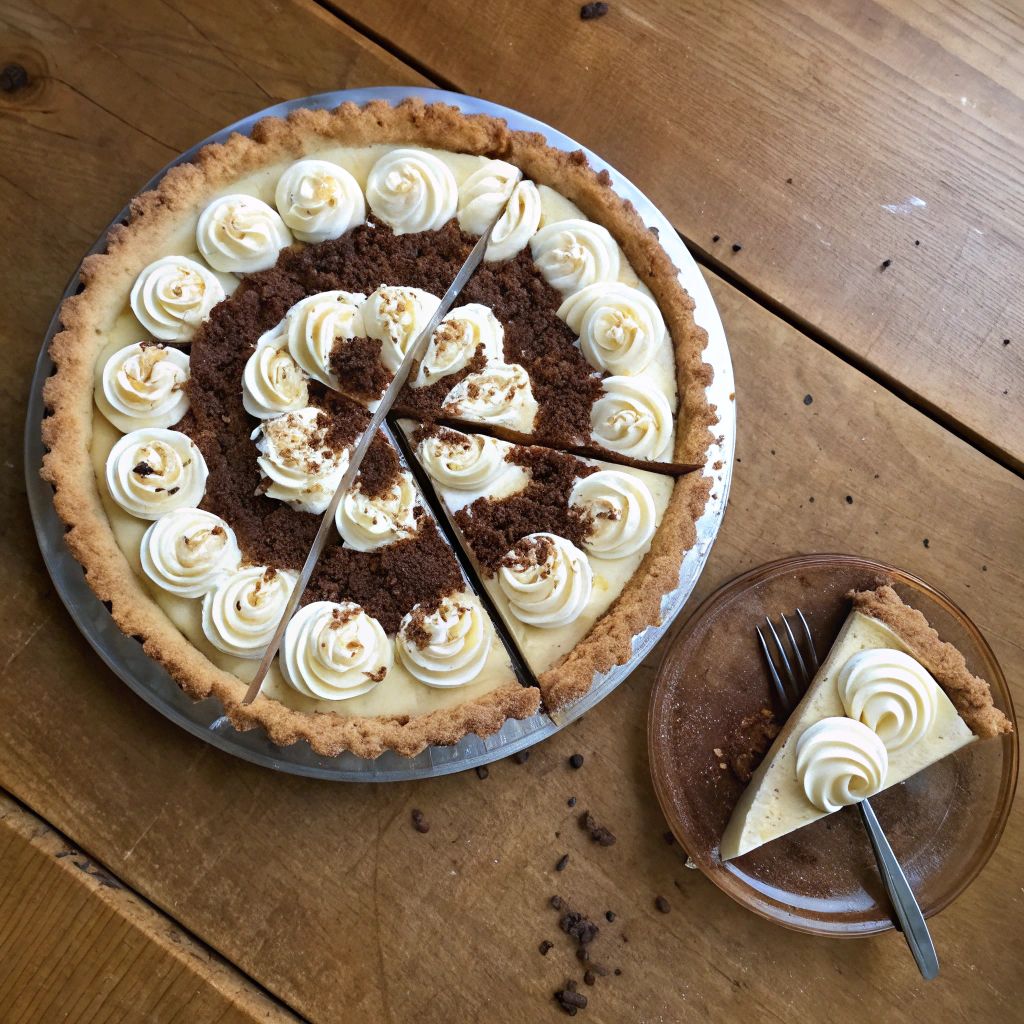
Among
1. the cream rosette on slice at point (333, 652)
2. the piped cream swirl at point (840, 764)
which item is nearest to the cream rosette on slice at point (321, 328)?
the cream rosette on slice at point (333, 652)

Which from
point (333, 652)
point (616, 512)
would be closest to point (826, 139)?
point (616, 512)

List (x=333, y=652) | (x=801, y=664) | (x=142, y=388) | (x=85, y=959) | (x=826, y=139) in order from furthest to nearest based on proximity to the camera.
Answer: (x=826, y=139) < (x=801, y=664) < (x=85, y=959) < (x=142, y=388) < (x=333, y=652)

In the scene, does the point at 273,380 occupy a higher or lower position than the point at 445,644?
higher

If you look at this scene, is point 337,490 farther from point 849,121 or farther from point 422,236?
point 849,121

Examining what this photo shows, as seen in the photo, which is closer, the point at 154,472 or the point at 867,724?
the point at 154,472

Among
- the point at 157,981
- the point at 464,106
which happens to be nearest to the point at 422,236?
the point at 464,106

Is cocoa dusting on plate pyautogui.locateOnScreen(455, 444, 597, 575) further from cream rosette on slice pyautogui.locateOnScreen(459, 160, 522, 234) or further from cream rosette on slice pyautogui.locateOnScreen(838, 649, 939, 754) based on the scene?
cream rosette on slice pyautogui.locateOnScreen(838, 649, 939, 754)

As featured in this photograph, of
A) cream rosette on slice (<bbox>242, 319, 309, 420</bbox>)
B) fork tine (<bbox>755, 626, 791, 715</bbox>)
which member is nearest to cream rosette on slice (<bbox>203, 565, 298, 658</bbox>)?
cream rosette on slice (<bbox>242, 319, 309, 420</bbox>)

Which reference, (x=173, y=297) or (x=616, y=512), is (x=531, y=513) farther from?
(x=173, y=297)
